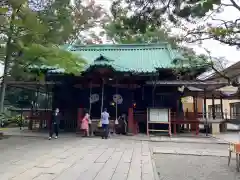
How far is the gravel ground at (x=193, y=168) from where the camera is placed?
630 centimetres

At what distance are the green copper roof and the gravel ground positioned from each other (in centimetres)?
702

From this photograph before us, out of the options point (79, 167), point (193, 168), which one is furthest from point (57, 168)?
point (193, 168)

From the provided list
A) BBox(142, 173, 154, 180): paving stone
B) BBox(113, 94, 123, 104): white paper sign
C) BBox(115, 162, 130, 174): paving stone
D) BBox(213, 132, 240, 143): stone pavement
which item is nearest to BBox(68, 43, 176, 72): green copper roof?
BBox(113, 94, 123, 104): white paper sign

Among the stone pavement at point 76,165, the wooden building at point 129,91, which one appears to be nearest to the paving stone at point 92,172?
the stone pavement at point 76,165

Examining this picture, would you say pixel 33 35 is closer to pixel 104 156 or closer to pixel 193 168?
pixel 104 156

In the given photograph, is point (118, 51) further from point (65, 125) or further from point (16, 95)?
point (16, 95)

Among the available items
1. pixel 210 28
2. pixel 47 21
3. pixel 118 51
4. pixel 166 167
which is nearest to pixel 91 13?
pixel 118 51

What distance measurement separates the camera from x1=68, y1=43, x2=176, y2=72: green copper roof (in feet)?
51.8

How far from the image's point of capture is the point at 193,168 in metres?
7.21

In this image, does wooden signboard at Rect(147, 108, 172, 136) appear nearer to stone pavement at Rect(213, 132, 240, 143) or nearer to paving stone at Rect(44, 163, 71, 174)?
stone pavement at Rect(213, 132, 240, 143)

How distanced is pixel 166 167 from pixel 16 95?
20284 mm

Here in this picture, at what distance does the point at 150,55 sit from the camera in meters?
18.5

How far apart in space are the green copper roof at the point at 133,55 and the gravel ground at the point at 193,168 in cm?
702

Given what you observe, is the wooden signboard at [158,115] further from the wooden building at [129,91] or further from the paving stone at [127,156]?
the paving stone at [127,156]
